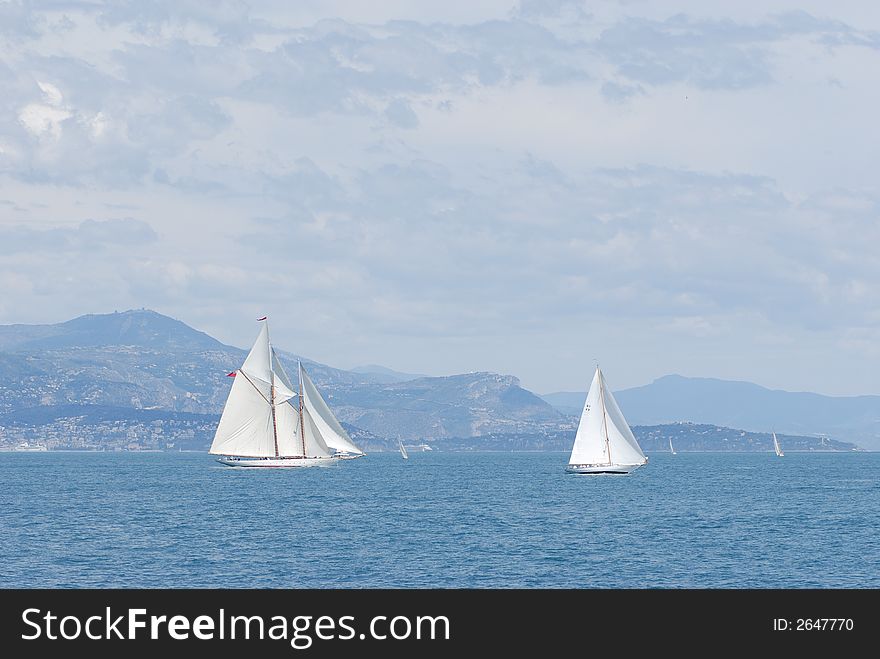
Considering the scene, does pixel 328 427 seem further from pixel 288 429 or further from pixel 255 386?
pixel 255 386

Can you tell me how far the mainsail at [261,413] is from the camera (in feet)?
578

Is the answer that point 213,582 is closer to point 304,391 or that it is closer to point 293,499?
point 293,499

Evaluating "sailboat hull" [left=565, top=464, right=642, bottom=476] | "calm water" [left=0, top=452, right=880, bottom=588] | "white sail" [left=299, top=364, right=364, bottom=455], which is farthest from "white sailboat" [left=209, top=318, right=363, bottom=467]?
"sailboat hull" [left=565, top=464, right=642, bottom=476]

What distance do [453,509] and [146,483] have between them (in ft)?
234

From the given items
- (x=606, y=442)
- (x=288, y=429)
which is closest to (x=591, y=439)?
(x=606, y=442)

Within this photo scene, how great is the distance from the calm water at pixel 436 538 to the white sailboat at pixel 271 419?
32857mm

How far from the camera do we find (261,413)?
181125mm

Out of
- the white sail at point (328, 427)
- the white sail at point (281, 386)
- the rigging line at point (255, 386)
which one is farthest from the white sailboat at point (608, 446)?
the rigging line at point (255, 386)

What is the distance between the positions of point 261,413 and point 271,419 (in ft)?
6.41

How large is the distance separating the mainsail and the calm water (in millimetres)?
32556

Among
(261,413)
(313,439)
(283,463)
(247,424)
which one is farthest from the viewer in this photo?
(313,439)

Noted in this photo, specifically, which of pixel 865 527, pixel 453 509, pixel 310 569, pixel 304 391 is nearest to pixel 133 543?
pixel 310 569

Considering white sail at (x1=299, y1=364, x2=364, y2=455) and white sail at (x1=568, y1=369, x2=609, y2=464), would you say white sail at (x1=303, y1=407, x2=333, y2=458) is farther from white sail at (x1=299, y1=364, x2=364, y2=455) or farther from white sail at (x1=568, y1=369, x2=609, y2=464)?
white sail at (x1=568, y1=369, x2=609, y2=464)
